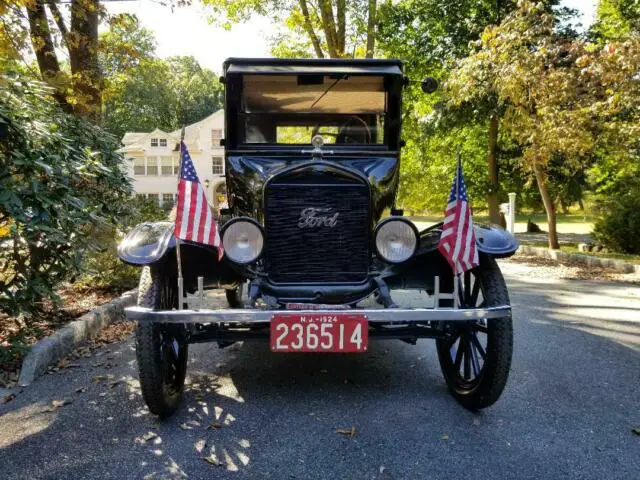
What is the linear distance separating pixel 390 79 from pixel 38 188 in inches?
115

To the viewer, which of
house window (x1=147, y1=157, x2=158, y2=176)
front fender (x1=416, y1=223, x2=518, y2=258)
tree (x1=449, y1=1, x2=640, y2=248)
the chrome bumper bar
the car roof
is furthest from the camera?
house window (x1=147, y1=157, x2=158, y2=176)

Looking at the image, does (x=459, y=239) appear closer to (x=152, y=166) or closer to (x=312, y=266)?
(x=312, y=266)

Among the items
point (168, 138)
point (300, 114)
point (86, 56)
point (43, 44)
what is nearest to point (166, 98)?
point (168, 138)

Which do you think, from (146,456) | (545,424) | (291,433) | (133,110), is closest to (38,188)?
(146,456)

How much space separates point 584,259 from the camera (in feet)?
37.8

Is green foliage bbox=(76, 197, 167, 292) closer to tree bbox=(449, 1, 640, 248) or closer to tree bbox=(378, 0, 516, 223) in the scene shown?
tree bbox=(449, 1, 640, 248)

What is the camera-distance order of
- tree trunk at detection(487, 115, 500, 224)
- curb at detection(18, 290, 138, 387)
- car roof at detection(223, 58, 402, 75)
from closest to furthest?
curb at detection(18, 290, 138, 387) → car roof at detection(223, 58, 402, 75) → tree trunk at detection(487, 115, 500, 224)

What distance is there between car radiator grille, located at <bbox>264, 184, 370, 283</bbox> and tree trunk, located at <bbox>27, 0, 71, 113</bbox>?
14.1ft

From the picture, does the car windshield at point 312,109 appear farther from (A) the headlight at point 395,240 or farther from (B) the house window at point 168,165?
(B) the house window at point 168,165

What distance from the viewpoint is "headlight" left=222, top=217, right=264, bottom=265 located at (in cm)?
353

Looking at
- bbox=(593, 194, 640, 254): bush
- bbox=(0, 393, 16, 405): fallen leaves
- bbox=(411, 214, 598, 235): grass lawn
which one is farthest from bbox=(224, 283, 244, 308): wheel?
bbox=(411, 214, 598, 235): grass lawn

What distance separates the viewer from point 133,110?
49562mm

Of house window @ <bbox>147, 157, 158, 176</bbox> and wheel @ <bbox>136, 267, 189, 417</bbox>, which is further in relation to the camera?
house window @ <bbox>147, 157, 158, 176</bbox>

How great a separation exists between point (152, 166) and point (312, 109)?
3815 centimetres
